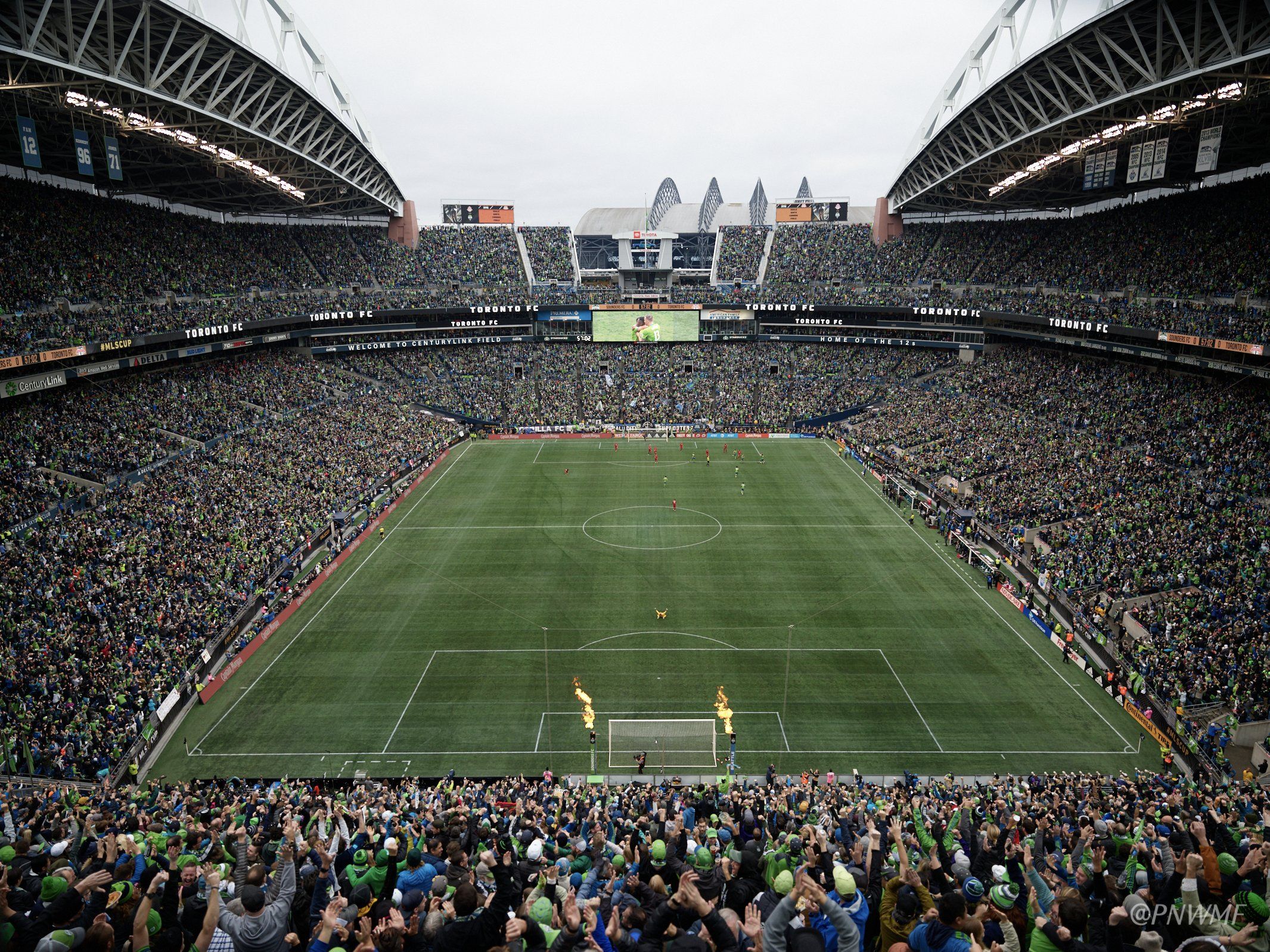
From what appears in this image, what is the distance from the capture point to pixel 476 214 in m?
92.7

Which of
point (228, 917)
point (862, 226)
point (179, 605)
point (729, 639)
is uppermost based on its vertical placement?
point (862, 226)

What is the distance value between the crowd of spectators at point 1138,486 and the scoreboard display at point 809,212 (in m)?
36.8

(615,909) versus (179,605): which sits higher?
(615,909)

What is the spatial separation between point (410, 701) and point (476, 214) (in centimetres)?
7837

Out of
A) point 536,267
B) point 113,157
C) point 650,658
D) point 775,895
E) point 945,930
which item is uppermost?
point 113,157

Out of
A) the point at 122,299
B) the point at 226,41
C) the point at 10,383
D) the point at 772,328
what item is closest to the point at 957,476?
the point at 772,328

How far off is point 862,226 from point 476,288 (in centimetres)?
4485

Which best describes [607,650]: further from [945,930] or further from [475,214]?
[475,214]

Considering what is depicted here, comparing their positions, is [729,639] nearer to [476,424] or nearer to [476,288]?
[476,424]

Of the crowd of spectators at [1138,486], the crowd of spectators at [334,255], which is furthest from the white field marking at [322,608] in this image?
the crowd of spectators at [334,255]

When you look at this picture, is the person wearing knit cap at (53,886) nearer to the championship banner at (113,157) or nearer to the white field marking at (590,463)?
the championship banner at (113,157)

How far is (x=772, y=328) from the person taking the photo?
8312 cm

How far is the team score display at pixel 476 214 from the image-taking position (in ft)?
302

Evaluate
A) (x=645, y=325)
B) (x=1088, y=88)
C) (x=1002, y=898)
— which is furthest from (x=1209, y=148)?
(x=645, y=325)
